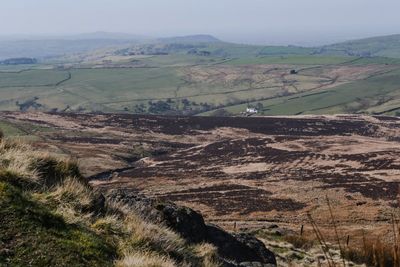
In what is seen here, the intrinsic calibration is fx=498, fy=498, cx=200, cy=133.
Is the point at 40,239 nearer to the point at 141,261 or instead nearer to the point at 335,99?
the point at 141,261

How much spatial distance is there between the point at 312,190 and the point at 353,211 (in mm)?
9481

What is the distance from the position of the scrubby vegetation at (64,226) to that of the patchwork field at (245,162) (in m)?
17.1

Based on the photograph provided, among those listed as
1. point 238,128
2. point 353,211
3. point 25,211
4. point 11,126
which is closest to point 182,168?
point 353,211

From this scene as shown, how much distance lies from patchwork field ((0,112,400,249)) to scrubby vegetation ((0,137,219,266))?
56.0 ft

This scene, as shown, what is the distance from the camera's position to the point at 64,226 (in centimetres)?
873

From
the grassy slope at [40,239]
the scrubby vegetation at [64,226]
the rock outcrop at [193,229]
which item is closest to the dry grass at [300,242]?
the rock outcrop at [193,229]

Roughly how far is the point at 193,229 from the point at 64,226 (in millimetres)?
7690

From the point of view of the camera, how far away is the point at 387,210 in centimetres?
4203

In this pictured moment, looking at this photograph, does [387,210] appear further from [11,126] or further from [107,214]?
[11,126]

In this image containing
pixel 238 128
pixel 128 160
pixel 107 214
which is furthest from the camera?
pixel 238 128

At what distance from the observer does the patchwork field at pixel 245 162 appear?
148ft

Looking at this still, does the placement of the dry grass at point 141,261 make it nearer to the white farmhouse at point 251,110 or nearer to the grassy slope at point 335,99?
the grassy slope at point 335,99

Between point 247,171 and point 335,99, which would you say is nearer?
point 247,171

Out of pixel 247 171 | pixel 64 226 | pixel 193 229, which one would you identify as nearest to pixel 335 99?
pixel 247 171
